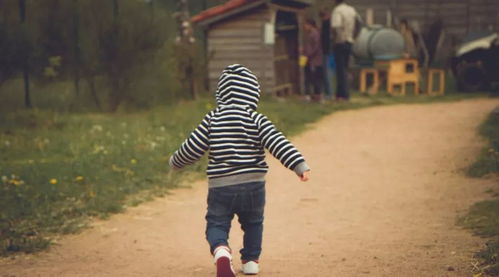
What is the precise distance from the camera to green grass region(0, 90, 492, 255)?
8430 millimetres

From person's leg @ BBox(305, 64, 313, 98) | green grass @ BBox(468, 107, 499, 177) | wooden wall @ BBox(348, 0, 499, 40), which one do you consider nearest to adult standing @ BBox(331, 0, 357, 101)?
person's leg @ BBox(305, 64, 313, 98)

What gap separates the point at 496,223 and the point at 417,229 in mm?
663

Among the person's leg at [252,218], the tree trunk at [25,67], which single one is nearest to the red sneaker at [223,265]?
the person's leg at [252,218]

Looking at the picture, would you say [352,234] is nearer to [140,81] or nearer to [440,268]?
[440,268]

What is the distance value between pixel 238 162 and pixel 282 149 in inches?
10.9

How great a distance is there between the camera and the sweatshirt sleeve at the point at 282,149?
576 cm

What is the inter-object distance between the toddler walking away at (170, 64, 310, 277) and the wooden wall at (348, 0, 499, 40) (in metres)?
20.6

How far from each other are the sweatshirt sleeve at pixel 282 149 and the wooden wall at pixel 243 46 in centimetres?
1343

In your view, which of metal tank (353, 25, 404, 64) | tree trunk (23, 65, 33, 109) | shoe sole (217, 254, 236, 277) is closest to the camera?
shoe sole (217, 254, 236, 277)

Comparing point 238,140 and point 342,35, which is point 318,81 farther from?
point 238,140

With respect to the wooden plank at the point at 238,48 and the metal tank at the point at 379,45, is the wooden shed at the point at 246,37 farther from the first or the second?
the metal tank at the point at 379,45

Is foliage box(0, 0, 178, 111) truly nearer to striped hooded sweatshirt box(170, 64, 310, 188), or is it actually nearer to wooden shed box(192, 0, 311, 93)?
wooden shed box(192, 0, 311, 93)

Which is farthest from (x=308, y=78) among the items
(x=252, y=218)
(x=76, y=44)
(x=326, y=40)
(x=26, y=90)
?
(x=252, y=218)

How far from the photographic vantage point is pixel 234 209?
5820 mm
